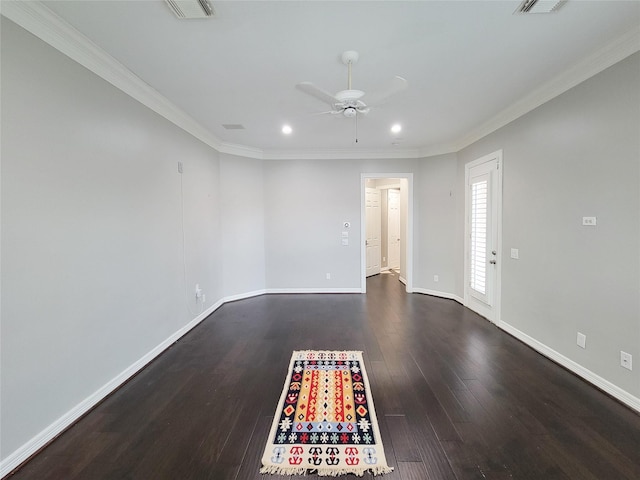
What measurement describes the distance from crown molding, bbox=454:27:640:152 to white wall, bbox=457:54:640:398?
0.06m

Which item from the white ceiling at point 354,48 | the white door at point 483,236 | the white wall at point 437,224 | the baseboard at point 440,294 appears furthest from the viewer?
the white wall at point 437,224

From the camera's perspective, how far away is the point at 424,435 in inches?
69.4

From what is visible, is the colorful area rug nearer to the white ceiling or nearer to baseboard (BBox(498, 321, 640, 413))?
baseboard (BBox(498, 321, 640, 413))

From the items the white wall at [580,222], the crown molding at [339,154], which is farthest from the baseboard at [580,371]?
the crown molding at [339,154]

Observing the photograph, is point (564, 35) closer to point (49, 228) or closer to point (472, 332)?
point (472, 332)

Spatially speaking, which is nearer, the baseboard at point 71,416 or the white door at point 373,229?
the baseboard at point 71,416

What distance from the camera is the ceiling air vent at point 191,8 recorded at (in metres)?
1.65

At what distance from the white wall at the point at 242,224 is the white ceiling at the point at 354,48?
60.1 inches

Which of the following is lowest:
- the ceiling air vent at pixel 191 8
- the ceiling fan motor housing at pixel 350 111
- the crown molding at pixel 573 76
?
the ceiling fan motor housing at pixel 350 111

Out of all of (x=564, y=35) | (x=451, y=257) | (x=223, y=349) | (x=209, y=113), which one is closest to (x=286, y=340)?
(x=223, y=349)

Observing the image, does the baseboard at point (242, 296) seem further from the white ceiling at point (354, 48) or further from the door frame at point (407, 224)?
the white ceiling at point (354, 48)

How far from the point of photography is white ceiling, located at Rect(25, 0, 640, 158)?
1761 millimetres

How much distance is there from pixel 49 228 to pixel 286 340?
2.41m

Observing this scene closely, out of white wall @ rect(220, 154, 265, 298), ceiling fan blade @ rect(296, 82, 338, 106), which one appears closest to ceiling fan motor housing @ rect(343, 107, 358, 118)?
ceiling fan blade @ rect(296, 82, 338, 106)
